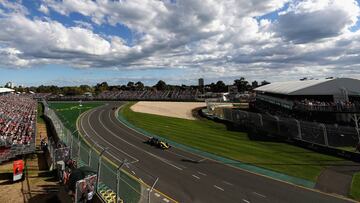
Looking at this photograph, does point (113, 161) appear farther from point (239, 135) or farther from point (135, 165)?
point (239, 135)

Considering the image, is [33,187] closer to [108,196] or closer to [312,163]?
[108,196]

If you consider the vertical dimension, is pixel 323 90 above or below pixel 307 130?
above

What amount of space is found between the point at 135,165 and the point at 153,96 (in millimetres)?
121625

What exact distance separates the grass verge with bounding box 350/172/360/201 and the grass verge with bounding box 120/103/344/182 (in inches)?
121

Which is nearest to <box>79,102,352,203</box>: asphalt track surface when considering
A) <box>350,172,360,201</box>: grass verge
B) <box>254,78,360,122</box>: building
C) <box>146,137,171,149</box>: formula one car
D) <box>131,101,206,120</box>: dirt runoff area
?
<box>146,137,171,149</box>: formula one car

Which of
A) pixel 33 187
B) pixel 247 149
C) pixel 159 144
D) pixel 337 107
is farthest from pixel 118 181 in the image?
pixel 337 107

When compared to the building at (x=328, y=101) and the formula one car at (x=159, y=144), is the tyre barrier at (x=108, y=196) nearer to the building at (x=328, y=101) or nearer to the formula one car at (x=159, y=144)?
the formula one car at (x=159, y=144)

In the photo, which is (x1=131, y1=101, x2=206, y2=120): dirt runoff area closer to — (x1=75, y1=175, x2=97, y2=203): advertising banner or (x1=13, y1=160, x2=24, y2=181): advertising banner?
(x1=13, y1=160, x2=24, y2=181): advertising banner

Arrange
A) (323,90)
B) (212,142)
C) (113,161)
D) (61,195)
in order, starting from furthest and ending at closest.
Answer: (323,90), (212,142), (113,161), (61,195)

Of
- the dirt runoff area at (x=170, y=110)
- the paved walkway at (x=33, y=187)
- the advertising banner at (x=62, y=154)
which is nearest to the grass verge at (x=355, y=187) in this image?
the paved walkway at (x=33, y=187)

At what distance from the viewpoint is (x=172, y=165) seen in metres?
31.6

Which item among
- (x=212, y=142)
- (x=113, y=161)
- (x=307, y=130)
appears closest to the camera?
(x=113, y=161)

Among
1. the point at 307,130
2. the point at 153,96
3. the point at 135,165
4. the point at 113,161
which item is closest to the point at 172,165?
the point at 135,165

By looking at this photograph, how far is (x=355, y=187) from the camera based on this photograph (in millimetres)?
24578
